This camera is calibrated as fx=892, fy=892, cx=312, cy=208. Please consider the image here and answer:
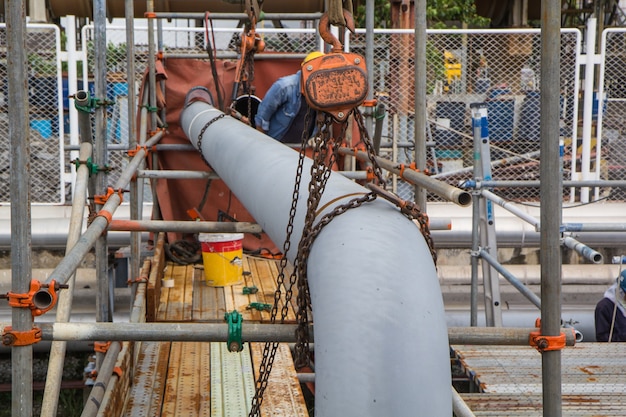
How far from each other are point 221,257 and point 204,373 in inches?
73.9

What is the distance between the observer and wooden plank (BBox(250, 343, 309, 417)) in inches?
181

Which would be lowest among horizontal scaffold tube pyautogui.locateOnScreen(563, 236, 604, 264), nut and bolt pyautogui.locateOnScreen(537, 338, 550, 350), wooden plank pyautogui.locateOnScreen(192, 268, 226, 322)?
wooden plank pyautogui.locateOnScreen(192, 268, 226, 322)

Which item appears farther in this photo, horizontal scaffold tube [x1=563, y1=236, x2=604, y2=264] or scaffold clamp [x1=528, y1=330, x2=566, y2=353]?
horizontal scaffold tube [x1=563, y1=236, x2=604, y2=264]

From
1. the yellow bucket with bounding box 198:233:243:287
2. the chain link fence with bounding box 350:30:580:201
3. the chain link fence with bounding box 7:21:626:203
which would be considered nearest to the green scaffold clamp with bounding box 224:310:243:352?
the yellow bucket with bounding box 198:233:243:287

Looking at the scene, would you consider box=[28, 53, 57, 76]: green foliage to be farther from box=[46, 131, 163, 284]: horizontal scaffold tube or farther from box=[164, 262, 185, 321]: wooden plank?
box=[46, 131, 163, 284]: horizontal scaffold tube

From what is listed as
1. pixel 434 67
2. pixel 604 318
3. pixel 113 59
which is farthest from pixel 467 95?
pixel 604 318

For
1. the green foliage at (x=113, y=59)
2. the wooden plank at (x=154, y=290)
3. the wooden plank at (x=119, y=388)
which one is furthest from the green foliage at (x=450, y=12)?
the wooden plank at (x=119, y=388)

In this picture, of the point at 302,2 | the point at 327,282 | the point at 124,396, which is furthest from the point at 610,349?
the point at 302,2

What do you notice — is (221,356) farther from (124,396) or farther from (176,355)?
(124,396)

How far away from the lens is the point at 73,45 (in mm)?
10375

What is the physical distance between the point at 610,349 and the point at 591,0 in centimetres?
1469

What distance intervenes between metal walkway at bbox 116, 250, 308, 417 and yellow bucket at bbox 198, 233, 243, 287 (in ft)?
0.68

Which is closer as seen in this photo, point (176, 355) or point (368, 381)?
point (368, 381)

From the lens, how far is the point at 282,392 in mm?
4867
